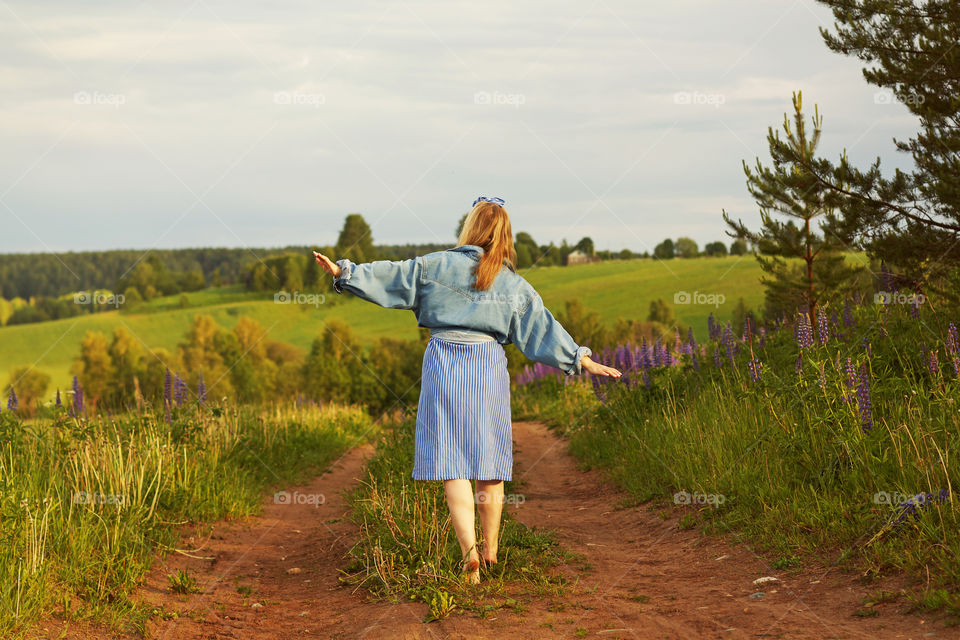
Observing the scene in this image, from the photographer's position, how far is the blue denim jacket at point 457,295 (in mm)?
5008

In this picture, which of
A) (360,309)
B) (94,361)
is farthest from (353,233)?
(94,361)

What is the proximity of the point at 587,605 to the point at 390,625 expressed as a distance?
1.11 meters

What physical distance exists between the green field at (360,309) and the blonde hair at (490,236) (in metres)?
24.7

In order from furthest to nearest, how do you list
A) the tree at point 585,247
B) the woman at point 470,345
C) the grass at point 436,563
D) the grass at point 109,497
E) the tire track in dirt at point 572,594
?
the tree at point 585,247
the woman at point 470,345
the grass at point 109,497
the grass at point 436,563
the tire track in dirt at point 572,594

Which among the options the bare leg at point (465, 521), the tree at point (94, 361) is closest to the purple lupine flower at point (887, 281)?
the bare leg at point (465, 521)

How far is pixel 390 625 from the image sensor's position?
4285 millimetres

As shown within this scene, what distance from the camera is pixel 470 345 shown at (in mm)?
5031

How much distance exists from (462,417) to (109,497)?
3206 mm

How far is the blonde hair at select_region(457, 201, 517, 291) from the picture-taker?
5.04 meters

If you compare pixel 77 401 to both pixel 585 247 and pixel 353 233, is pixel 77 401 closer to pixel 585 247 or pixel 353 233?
pixel 353 233

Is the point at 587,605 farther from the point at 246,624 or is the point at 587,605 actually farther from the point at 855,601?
the point at 246,624

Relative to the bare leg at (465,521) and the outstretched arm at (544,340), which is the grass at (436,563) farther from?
the outstretched arm at (544,340)

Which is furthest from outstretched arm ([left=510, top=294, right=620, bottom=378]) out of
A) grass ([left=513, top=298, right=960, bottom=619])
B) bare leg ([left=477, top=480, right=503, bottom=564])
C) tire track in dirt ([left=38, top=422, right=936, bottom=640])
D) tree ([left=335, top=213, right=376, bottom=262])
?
tree ([left=335, top=213, right=376, bottom=262])

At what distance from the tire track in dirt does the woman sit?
2.10 feet
